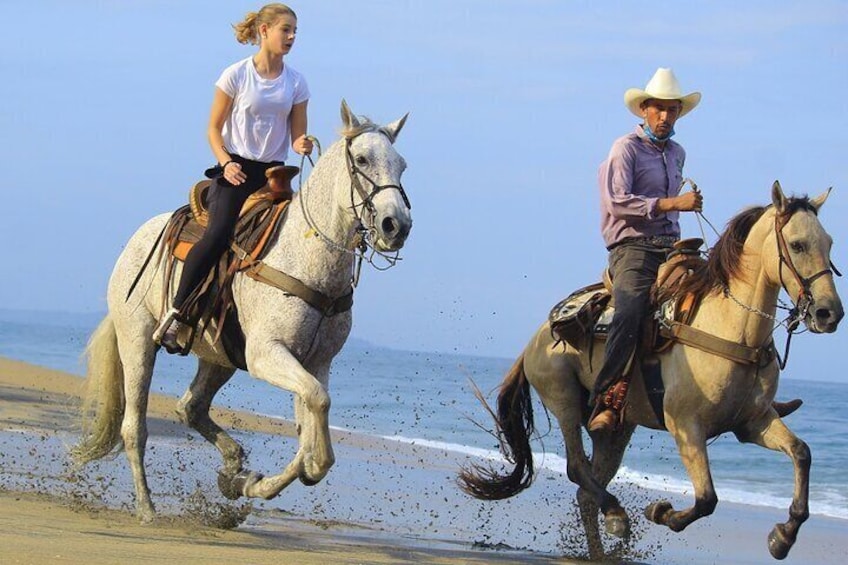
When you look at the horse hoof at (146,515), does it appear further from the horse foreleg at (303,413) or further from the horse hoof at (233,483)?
the horse foreleg at (303,413)

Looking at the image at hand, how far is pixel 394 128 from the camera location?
755cm

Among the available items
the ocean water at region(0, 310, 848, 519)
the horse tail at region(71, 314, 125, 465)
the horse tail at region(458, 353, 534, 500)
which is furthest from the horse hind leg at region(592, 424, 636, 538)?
the horse tail at region(71, 314, 125, 465)

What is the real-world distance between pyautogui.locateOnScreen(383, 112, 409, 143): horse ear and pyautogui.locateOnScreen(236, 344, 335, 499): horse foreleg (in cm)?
123

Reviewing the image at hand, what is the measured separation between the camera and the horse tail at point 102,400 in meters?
9.28

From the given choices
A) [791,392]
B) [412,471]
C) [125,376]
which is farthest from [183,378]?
[791,392]

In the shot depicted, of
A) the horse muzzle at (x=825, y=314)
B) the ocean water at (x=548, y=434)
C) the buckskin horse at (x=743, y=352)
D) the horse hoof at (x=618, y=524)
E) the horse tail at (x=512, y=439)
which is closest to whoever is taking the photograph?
the horse muzzle at (x=825, y=314)

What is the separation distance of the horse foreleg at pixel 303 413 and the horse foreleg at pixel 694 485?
202 centimetres

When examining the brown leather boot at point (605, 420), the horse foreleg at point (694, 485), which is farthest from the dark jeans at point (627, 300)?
the horse foreleg at point (694, 485)

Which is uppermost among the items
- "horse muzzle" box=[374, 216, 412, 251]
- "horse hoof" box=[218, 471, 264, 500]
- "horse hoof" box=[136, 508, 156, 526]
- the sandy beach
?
"horse muzzle" box=[374, 216, 412, 251]

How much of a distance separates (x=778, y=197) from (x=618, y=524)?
209 centimetres

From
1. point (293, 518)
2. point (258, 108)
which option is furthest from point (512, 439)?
point (258, 108)

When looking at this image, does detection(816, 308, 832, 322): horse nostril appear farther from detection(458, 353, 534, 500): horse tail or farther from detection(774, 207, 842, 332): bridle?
detection(458, 353, 534, 500): horse tail

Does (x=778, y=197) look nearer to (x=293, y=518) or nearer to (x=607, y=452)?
(x=607, y=452)

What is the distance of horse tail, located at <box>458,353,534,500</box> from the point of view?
9734 millimetres
